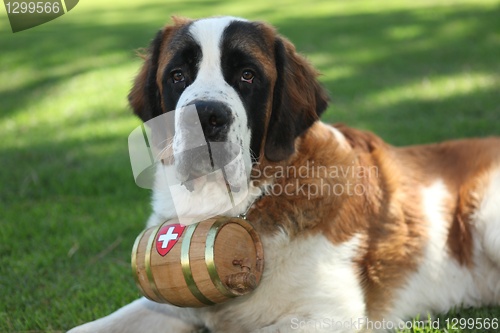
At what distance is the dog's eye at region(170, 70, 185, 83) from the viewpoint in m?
3.21

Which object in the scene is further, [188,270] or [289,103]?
[289,103]

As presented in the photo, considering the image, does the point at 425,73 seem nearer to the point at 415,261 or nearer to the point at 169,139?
the point at 415,261

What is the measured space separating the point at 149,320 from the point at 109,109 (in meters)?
5.08

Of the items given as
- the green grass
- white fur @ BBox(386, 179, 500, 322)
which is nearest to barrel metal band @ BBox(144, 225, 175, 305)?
the green grass

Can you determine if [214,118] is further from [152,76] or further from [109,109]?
[109,109]

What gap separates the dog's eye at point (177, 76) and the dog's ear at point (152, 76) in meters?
0.25

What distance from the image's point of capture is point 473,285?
3.67 meters

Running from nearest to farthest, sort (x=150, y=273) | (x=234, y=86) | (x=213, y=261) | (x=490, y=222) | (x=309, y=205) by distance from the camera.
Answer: (x=213, y=261) < (x=150, y=273) < (x=234, y=86) < (x=309, y=205) < (x=490, y=222)

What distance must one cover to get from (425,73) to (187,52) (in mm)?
6262

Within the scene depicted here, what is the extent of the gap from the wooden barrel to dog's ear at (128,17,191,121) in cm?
75

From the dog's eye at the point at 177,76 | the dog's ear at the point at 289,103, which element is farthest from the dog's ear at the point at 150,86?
the dog's ear at the point at 289,103

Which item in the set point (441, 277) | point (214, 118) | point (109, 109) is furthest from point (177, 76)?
point (109, 109)

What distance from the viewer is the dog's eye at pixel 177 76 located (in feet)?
10.5

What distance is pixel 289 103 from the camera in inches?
A: 132
